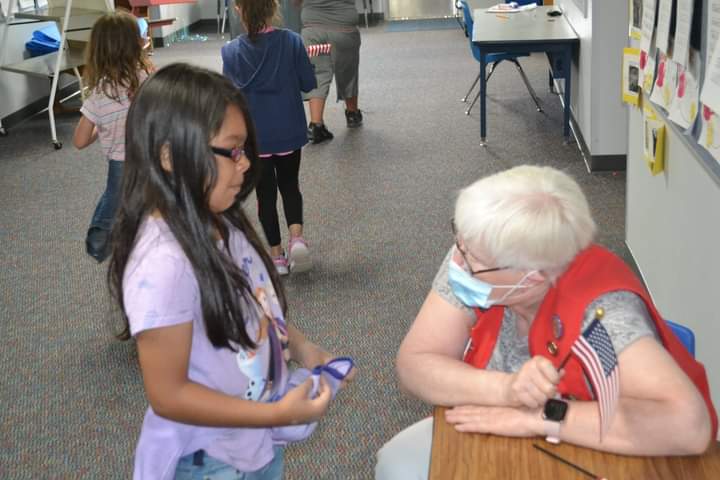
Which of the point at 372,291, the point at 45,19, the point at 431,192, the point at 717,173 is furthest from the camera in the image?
the point at 45,19

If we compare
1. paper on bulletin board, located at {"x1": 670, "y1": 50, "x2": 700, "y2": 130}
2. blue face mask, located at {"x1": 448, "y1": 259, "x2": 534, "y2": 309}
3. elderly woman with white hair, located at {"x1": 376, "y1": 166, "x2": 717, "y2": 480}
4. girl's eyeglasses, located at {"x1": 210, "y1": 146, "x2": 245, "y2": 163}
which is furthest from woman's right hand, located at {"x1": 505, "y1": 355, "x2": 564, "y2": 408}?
paper on bulletin board, located at {"x1": 670, "y1": 50, "x2": 700, "y2": 130}

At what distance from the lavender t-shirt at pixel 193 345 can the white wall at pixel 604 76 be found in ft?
11.8

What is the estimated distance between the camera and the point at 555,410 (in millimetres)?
1313

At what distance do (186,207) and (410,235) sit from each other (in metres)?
2.78

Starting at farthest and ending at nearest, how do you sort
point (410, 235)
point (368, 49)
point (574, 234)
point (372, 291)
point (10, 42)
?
point (368, 49)
point (10, 42)
point (410, 235)
point (372, 291)
point (574, 234)

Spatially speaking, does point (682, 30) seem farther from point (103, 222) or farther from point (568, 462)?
point (103, 222)

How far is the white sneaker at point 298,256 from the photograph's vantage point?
3641 mm

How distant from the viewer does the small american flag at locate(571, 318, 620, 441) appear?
1242 mm

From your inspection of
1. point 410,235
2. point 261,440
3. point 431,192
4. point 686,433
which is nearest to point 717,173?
point 686,433

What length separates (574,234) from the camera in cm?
138

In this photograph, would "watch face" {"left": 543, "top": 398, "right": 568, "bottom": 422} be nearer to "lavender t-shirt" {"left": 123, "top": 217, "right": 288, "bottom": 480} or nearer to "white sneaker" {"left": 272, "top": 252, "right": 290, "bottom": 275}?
"lavender t-shirt" {"left": 123, "top": 217, "right": 288, "bottom": 480}

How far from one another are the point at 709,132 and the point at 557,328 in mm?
987

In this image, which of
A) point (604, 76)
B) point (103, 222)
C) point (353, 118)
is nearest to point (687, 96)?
point (103, 222)

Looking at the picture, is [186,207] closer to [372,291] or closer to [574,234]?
[574,234]
